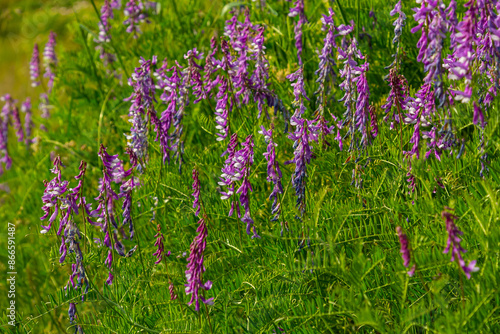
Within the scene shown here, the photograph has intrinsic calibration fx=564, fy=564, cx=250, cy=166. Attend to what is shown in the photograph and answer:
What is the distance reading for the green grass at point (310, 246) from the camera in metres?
1.73

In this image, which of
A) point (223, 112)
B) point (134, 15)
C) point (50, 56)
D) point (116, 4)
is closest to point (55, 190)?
point (223, 112)

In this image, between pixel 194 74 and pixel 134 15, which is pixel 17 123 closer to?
pixel 134 15

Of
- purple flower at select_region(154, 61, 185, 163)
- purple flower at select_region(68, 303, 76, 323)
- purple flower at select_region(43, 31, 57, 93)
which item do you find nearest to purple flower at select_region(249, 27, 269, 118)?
purple flower at select_region(154, 61, 185, 163)

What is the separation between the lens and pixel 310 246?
6.65ft

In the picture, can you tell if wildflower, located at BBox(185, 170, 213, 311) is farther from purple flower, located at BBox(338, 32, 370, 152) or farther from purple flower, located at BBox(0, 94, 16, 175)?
purple flower, located at BBox(0, 94, 16, 175)

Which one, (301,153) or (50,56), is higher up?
(301,153)

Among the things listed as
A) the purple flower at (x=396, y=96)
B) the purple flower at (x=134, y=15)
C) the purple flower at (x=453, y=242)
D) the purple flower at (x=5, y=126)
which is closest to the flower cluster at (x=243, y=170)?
the purple flower at (x=396, y=96)

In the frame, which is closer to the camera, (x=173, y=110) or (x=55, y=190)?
(x=55, y=190)

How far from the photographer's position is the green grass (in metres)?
1.73

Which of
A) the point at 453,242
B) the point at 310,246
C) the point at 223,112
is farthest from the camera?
the point at 223,112

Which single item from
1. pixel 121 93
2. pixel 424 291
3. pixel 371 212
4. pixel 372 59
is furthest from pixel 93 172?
pixel 424 291

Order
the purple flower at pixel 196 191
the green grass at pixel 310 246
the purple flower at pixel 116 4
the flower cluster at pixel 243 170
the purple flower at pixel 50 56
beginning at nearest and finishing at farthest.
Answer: the green grass at pixel 310 246
the flower cluster at pixel 243 170
the purple flower at pixel 196 191
the purple flower at pixel 116 4
the purple flower at pixel 50 56

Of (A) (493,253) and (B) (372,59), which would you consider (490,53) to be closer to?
(A) (493,253)

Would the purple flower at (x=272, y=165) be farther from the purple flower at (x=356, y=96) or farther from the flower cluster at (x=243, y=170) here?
the purple flower at (x=356, y=96)
